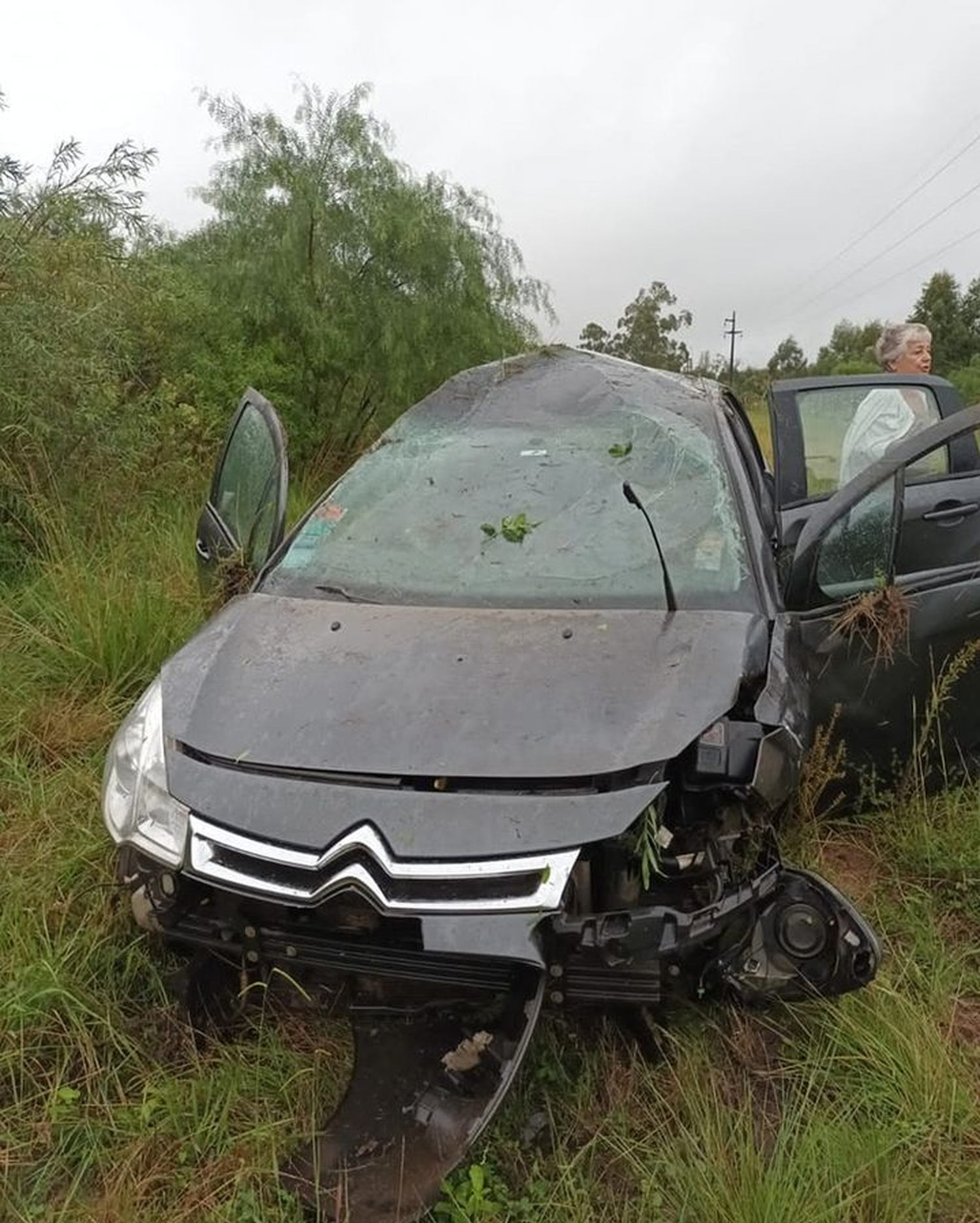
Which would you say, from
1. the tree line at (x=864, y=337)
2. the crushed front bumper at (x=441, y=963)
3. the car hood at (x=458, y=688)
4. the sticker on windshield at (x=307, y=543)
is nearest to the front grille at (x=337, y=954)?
the crushed front bumper at (x=441, y=963)

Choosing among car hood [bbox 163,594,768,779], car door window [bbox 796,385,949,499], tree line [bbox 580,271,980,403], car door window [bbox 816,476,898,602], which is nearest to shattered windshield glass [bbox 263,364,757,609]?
car hood [bbox 163,594,768,779]

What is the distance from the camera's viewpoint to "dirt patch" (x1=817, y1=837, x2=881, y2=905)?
2785 millimetres

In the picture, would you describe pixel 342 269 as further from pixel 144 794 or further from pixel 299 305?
pixel 144 794

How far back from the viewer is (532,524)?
2695 mm

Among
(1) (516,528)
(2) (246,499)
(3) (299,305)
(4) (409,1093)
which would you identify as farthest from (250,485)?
(3) (299,305)

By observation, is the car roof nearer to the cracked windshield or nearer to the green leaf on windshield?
the cracked windshield

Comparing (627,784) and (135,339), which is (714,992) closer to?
(627,784)

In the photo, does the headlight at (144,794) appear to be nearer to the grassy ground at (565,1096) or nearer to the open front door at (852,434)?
the grassy ground at (565,1096)

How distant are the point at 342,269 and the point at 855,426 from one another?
4.75 m

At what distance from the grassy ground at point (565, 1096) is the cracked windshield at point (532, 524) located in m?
1.01

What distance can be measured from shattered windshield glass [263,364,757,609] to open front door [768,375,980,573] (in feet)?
2.94

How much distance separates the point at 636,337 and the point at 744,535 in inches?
1640

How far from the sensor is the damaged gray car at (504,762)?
1.74m

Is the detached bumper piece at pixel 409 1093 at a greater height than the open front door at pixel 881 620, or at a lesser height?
lesser
